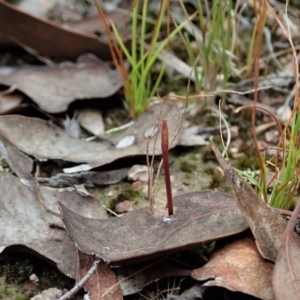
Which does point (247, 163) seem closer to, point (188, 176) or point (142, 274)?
point (188, 176)

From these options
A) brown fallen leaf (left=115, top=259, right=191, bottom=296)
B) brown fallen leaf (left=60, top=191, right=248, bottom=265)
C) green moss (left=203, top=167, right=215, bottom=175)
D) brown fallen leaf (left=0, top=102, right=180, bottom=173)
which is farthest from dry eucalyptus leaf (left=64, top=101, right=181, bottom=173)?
brown fallen leaf (left=115, top=259, right=191, bottom=296)

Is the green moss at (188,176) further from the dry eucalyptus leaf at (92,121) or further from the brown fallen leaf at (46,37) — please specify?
the brown fallen leaf at (46,37)

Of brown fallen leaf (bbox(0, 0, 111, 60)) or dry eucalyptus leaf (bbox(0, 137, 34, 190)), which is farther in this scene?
brown fallen leaf (bbox(0, 0, 111, 60))

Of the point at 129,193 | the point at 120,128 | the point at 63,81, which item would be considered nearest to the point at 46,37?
the point at 63,81

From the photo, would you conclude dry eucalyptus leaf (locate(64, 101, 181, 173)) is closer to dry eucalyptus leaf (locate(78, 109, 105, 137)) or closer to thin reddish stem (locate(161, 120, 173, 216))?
dry eucalyptus leaf (locate(78, 109, 105, 137))

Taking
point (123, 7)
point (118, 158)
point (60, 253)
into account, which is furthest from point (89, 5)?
point (60, 253)

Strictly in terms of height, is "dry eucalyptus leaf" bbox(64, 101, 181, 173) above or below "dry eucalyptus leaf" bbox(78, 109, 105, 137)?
above

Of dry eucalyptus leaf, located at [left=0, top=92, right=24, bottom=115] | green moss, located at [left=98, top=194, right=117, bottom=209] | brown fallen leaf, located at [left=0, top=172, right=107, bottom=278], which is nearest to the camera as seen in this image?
brown fallen leaf, located at [left=0, top=172, right=107, bottom=278]
